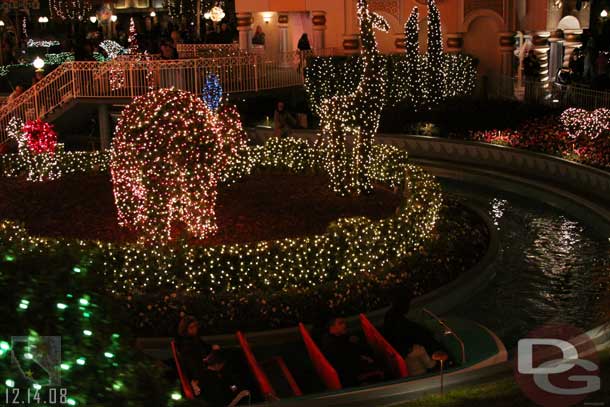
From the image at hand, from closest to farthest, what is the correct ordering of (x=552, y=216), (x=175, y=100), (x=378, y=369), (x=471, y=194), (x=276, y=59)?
(x=378, y=369)
(x=175, y=100)
(x=552, y=216)
(x=471, y=194)
(x=276, y=59)

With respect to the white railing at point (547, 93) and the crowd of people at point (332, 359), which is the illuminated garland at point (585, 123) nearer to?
the white railing at point (547, 93)

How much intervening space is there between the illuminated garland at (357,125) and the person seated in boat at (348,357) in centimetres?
621

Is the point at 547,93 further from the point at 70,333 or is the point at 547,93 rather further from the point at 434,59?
the point at 70,333

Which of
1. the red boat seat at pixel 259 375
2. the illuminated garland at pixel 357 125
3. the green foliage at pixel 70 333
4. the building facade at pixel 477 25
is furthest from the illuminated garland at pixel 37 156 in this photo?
the building facade at pixel 477 25

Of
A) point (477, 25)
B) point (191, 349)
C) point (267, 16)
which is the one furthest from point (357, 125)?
point (267, 16)

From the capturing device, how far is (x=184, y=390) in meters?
8.68

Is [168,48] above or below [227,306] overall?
above

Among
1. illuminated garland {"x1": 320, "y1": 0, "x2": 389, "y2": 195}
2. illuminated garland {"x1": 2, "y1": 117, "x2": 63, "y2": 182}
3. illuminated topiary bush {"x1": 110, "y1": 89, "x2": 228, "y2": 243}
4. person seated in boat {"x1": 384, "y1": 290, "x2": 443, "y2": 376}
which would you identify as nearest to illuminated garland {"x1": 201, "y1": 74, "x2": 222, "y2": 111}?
illuminated garland {"x1": 2, "y1": 117, "x2": 63, "y2": 182}

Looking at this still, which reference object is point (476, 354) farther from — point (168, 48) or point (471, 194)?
point (168, 48)

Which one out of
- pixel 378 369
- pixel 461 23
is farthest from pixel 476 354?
pixel 461 23

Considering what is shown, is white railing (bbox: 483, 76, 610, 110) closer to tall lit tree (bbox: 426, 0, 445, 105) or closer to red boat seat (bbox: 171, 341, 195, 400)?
tall lit tree (bbox: 426, 0, 445, 105)

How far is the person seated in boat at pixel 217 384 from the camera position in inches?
349

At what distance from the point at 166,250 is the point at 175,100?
2.20 m

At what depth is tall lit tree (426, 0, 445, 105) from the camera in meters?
24.9
